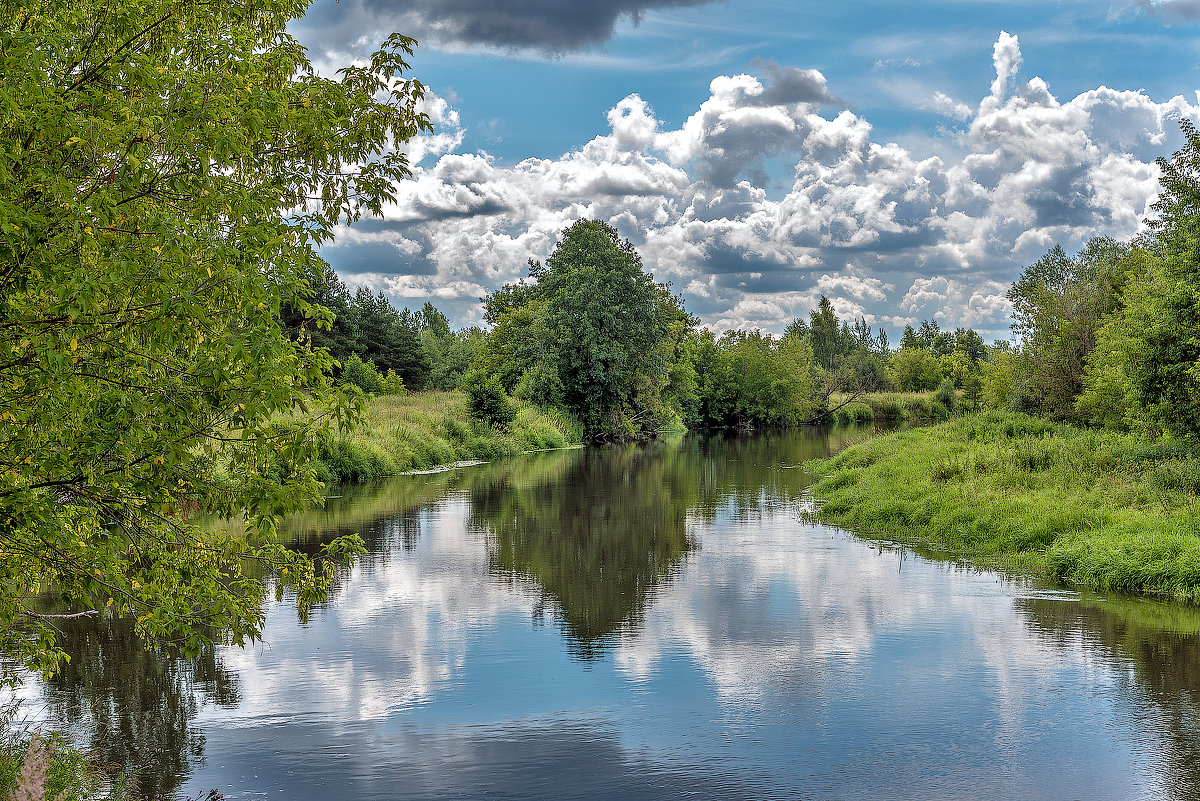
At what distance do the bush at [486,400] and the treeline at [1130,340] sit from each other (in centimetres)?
2459

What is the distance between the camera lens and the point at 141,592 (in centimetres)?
633

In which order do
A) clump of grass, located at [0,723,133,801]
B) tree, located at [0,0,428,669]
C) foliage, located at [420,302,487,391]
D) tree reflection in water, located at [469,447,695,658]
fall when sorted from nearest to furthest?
tree, located at [0,0,428,669]
clump of grass, located at [0,723,133,801]
tree reflection in water, located at [469,447,695,658]
foliage, located at [420,302,487,391]

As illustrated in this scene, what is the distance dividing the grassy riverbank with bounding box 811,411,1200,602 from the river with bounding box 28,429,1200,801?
Answer: 911 millimetres

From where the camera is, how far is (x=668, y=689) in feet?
32.8

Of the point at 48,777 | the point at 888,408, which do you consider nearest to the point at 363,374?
the point at 888,408

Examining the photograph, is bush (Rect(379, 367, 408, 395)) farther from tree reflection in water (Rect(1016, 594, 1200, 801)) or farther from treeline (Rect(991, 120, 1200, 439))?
tree reflection in water (Rect(1016, 594, 1200, 801))

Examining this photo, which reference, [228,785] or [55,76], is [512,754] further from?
[55,76]

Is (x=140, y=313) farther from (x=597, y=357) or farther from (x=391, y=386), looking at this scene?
(x=391, y=386)

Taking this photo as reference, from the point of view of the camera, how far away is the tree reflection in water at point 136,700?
7.91 meters

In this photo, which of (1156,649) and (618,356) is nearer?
(1156,649)

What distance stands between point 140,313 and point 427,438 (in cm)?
3514

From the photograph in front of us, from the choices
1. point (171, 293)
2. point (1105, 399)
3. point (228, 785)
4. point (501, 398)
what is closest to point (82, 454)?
point (171, 293)

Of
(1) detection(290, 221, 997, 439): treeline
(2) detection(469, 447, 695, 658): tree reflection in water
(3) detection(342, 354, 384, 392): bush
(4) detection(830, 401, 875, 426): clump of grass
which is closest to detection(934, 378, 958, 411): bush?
(1) detection(290, 221, 997, 439): treeline

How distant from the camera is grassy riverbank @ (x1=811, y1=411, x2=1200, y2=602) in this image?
14453 millimetres
